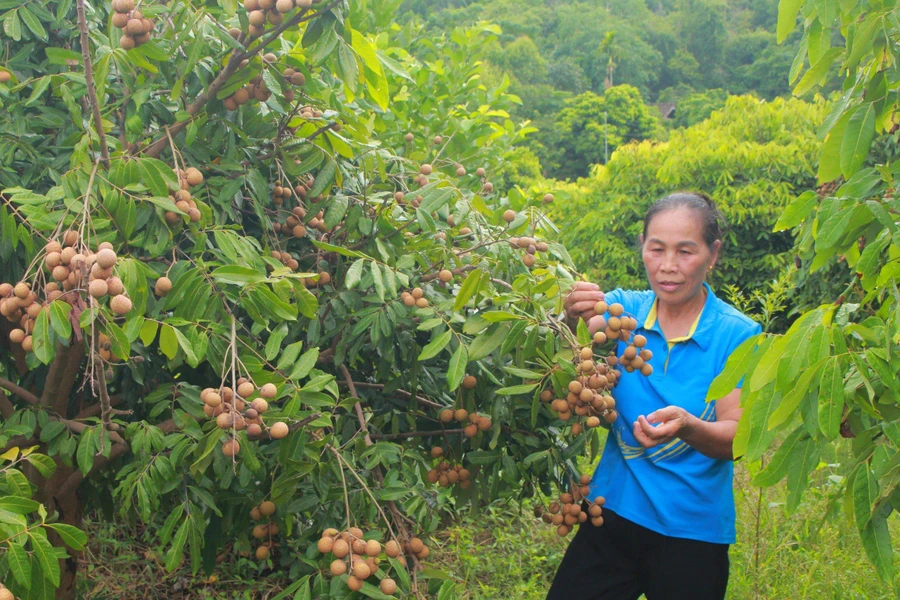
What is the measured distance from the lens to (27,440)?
2053 mm

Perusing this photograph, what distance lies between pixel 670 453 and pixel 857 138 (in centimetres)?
94

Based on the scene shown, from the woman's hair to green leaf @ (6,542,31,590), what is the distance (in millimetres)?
1725

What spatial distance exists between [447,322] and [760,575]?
2238 millimetres

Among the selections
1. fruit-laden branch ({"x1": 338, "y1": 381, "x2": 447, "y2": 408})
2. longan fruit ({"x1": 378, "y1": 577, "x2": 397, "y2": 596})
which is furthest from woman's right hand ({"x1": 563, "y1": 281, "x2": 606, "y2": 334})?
longan fruit ({"x1": 378, "y1": 577, "x2": 397, "y2": 596})

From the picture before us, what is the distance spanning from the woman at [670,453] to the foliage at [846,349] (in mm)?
415

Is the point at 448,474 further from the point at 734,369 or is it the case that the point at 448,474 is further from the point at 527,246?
the point at 734,369

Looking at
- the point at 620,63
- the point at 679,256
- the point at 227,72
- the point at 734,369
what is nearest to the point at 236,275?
the point at 227,72

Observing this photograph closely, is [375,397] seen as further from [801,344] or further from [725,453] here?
[801,344]

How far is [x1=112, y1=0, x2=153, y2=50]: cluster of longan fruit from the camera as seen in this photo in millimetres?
1646

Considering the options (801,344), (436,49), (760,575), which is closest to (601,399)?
(801,344)

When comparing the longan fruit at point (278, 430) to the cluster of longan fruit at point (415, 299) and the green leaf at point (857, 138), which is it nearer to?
the cluster of longan fruit at point (415, 299)

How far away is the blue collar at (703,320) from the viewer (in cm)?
218

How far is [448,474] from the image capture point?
7.29 feet

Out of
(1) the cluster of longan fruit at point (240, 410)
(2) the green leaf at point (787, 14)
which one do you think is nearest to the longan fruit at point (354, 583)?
(1) the cluster of longan fruit at point (240, 410)
